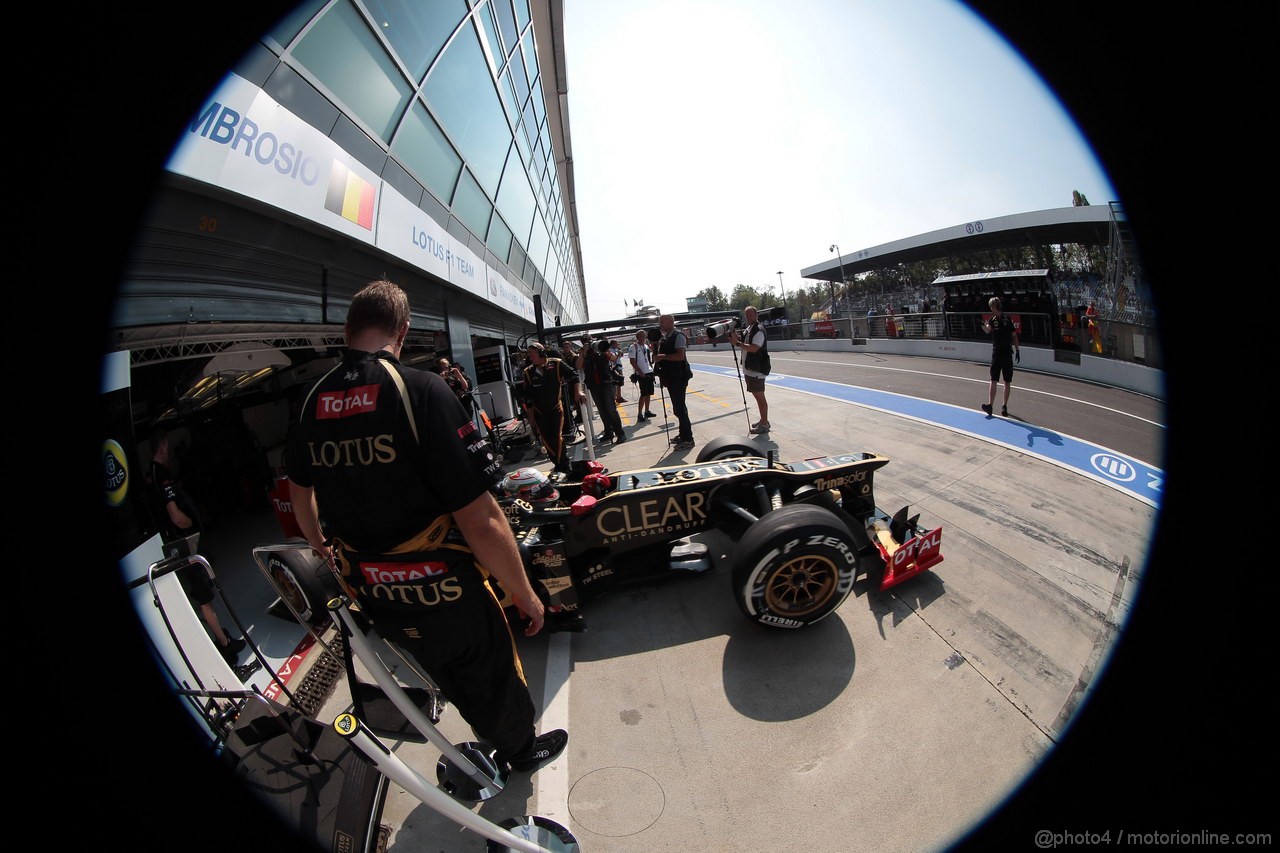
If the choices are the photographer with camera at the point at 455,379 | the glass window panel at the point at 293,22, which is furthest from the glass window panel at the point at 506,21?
the photographer with camera at the point at 455,379

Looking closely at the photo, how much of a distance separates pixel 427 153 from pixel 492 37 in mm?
5008

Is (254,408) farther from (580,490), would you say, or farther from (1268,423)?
(1268,423)

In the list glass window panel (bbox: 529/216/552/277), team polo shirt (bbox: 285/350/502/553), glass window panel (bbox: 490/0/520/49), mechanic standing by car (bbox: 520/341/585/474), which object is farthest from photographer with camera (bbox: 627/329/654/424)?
team polo shirt (bbox: 285/350/502/553)

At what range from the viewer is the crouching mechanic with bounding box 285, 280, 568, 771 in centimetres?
143

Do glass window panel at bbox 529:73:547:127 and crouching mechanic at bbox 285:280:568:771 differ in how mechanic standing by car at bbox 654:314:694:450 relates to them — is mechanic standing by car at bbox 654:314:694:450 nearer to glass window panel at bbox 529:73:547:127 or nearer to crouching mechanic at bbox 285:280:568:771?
crouching mechanic at bbox 285:280:568:771

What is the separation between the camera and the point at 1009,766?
1.77 metres

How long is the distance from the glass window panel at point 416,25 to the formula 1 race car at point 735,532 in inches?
206

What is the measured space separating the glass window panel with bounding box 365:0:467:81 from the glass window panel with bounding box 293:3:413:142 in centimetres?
27

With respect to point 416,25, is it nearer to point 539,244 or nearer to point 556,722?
point 556,722

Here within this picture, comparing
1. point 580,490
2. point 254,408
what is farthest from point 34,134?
point 254,408

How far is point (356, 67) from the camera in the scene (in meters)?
4.32

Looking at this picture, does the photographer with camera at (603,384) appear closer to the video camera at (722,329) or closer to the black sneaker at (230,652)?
the video camera at (722,329)

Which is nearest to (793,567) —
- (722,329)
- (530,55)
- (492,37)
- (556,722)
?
(556,722)

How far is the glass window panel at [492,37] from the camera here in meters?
8.21
